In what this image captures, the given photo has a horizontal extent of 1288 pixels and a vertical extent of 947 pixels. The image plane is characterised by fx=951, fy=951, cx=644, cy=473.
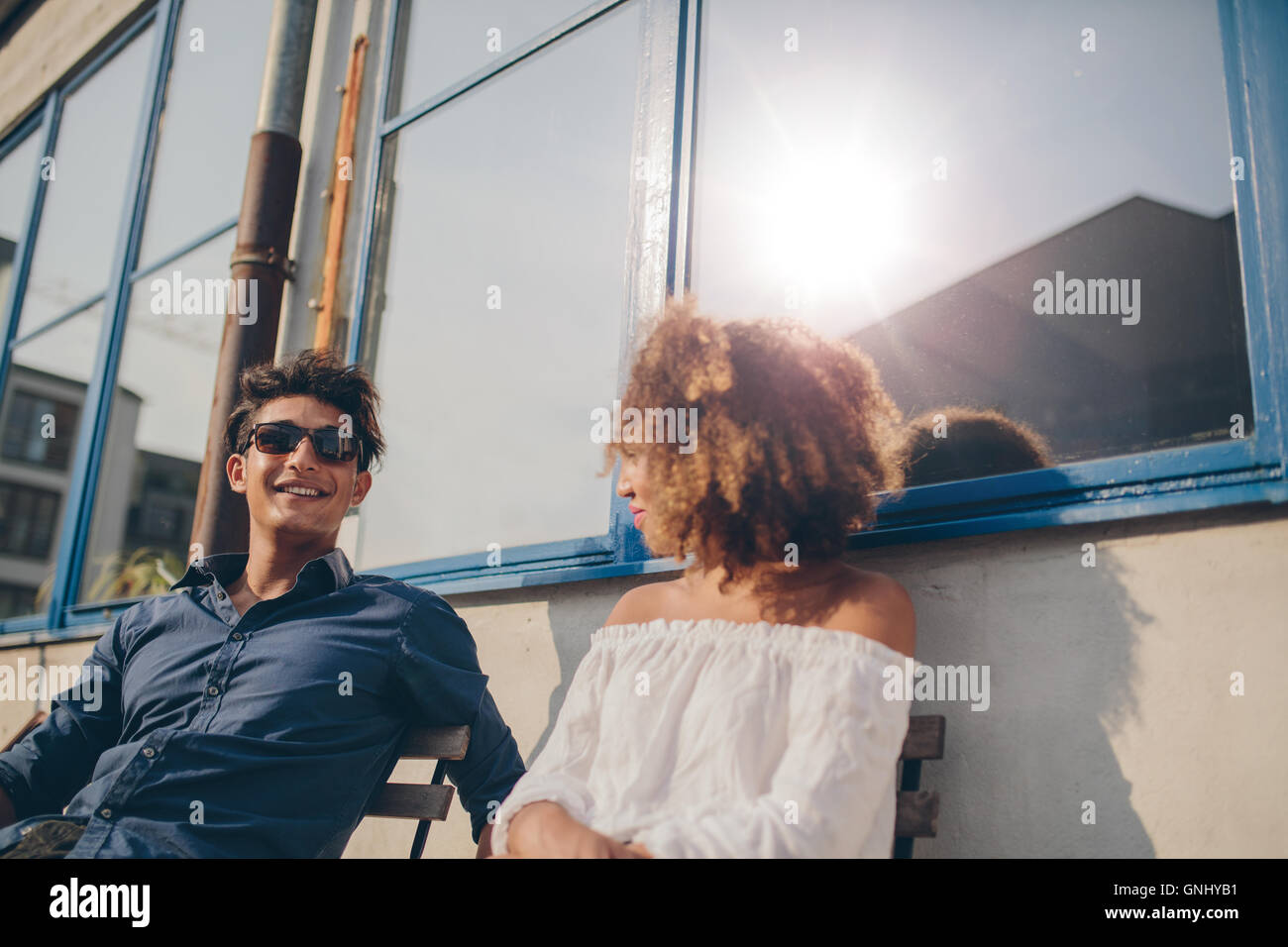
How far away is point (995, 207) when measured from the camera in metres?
2.21

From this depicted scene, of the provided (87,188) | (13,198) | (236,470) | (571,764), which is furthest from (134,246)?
(571,764)

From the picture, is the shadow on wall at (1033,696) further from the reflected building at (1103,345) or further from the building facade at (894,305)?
the reflected building at (1103,345)

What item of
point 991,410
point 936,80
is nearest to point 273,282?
point 936,80

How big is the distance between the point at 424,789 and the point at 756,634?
100cm

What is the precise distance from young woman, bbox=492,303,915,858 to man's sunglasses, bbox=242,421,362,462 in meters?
1.07

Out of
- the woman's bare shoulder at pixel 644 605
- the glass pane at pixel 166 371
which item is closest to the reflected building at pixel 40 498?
the glass pane at pixel 166 371

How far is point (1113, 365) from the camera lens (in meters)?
1.89

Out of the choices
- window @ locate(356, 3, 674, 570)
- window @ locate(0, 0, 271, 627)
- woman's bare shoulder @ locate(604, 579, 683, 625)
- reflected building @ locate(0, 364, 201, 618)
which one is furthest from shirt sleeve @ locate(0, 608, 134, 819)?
reflected building @ locate(0, 364, 201, 618)

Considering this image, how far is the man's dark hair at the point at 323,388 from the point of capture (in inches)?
110

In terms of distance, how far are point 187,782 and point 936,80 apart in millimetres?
2417

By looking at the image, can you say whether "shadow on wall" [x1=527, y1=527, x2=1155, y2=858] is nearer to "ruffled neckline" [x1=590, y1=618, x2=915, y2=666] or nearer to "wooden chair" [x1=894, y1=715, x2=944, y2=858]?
"wooden chair" [x1=894, y1=715, x2=944, y2=858]

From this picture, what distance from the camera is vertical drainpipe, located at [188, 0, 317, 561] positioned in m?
3.71

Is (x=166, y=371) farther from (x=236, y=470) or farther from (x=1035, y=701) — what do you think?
(x=1035, y=701)
